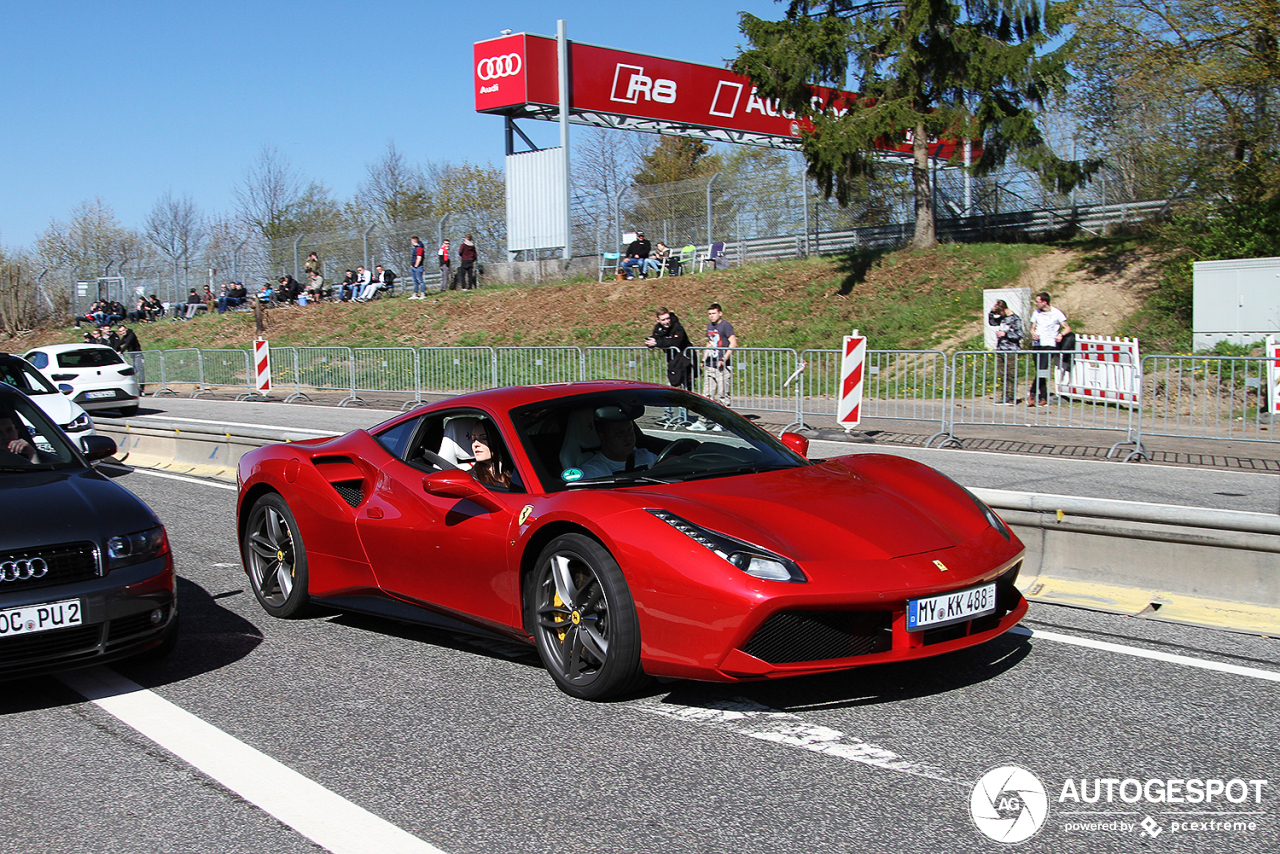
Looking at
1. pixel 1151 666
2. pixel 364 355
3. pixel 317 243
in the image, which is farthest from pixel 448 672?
pixel 317 243

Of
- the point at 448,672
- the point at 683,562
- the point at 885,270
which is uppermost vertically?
the point at 885,270

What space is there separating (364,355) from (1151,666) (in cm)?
2136

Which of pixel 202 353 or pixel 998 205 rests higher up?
pixel 998 205

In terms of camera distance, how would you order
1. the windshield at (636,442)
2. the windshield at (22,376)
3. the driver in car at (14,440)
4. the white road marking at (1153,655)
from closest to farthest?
1. the white road marking at (1153,655)
2. the windshield at (636,442)
3. the driver in car at (14,440)
4. the windshield at (22,376)

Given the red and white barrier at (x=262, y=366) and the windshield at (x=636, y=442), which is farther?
the red and white barrier at (x=262, y=366)

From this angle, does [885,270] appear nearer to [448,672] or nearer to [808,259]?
[808,259]

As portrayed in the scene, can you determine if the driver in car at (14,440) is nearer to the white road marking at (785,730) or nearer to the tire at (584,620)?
Answer: the tire at (584,620)

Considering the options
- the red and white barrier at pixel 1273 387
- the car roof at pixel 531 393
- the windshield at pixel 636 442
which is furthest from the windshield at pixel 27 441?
the red and white barrier at pixel 1273 387

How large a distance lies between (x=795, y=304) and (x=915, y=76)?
610 cm

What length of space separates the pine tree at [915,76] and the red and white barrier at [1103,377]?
1388cm

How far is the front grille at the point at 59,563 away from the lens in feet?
15.4

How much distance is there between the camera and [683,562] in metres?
4.28

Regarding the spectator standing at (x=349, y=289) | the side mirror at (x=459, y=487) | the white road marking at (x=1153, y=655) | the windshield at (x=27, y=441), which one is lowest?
the white road marking at (x=1153, y=655)

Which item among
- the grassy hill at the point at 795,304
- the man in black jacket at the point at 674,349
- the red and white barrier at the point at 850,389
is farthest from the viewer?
the grassy hill at the point at 795,304
